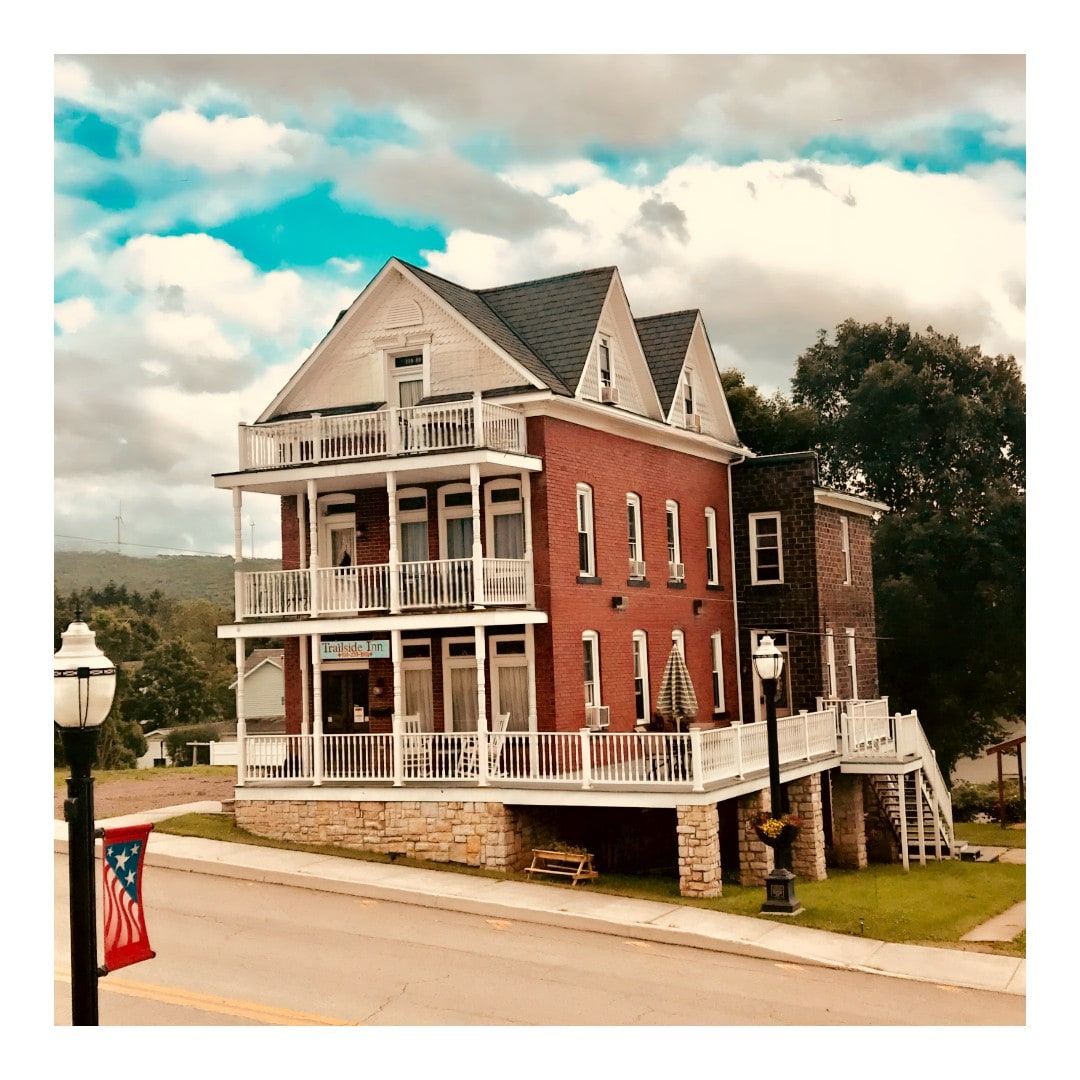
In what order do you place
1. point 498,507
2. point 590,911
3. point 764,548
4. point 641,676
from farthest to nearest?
point 764,548 → point 641,676 → point 498,507 → point 590,911

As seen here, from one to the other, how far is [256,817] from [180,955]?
6.00 meters

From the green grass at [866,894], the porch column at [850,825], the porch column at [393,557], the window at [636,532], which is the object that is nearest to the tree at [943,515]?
the porch column at [850,825]

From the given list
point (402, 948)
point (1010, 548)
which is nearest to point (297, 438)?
point (402, 948)

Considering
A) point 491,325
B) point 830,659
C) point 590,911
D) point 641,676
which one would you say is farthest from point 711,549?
point 590,911

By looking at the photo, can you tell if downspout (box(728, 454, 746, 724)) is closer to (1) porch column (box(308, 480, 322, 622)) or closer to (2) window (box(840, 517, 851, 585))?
(2) window (box(840, 517, 851, 585))

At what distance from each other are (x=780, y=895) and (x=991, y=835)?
11.7 metres

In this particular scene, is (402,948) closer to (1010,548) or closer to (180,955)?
(180,955)

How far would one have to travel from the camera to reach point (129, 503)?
1573 centimetres

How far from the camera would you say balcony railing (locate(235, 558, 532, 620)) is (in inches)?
720

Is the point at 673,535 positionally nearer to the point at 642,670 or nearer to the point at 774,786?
the point at 642,670

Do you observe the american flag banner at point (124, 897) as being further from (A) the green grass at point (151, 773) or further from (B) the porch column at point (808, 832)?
(A) the green grass at point (151, 773)

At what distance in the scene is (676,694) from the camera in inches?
740

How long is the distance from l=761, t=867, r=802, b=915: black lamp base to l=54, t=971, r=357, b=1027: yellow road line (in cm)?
630

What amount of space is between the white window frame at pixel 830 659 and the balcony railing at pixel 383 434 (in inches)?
362
